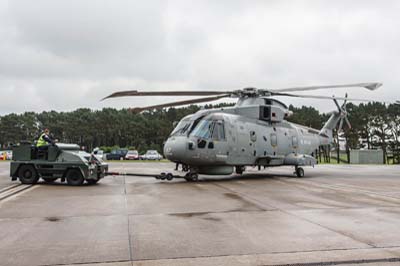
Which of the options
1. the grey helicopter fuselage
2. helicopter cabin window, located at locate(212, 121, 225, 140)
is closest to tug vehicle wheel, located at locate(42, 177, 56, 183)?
the grey helicopter fuselage

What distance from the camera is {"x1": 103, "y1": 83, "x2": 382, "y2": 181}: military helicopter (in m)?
15.5

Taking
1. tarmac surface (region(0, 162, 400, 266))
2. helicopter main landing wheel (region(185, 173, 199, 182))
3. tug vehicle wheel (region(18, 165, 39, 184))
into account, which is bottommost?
tarmac surface (region(0, 162, 400, 266))

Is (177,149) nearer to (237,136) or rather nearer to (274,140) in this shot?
(237,136)

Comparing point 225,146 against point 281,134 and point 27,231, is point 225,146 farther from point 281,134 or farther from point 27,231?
point 27,231

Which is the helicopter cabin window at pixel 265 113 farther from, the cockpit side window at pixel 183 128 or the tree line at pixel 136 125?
the tree line at pixel 136 125

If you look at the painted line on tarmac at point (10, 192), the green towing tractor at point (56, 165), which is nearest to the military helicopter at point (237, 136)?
the green towing tractor at point (56, 165)

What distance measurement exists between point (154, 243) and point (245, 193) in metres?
6.63

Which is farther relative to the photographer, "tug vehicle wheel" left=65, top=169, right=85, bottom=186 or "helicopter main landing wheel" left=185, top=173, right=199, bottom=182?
"helicopter main landing wheel" left=185, top=173, right=199, bottom=182

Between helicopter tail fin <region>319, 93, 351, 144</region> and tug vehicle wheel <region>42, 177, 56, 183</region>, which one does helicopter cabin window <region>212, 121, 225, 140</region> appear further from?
helicopter tail fin <region>319, 93, 351, 144</region>

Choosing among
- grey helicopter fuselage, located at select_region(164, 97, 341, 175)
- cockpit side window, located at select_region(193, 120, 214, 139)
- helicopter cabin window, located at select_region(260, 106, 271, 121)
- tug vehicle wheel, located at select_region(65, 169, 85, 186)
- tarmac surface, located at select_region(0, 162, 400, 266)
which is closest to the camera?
tarmac surface, located at select_region(0, 162, 400, 266)

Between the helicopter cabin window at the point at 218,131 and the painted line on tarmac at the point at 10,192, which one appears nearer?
Answer: the painted line on tarmac at the point at 10,192

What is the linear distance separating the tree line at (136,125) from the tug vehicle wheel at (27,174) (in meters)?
62.5

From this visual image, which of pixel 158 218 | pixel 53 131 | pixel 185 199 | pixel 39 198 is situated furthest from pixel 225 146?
pixel 53 131

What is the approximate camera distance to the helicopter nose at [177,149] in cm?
→ 1518
